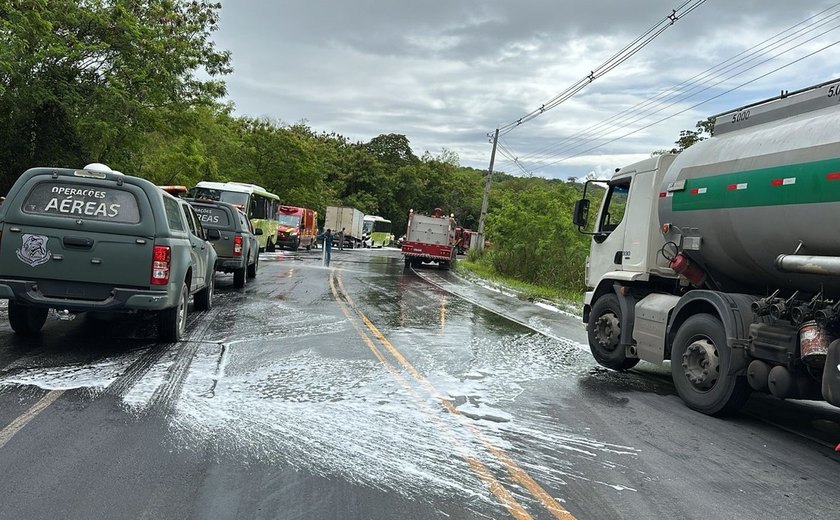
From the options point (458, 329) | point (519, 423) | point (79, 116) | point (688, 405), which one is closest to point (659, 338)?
point (688, 405)

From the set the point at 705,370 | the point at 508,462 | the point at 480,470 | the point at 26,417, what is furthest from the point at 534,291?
the point at 26,417

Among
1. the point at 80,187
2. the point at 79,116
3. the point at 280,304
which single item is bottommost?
the point at 280,304

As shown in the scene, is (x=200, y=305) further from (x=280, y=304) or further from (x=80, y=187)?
(x=80, y=187)

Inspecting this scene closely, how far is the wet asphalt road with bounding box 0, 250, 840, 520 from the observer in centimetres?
→ 418

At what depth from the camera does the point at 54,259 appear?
7.56 metres

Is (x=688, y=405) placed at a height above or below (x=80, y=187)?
below

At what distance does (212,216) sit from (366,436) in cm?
1260

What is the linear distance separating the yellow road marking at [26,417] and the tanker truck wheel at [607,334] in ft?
21.5

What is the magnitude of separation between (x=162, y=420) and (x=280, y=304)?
8502 mm

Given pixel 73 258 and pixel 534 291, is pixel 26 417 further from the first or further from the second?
pixel 534 291

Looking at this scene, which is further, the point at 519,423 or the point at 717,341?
the point at 717,341

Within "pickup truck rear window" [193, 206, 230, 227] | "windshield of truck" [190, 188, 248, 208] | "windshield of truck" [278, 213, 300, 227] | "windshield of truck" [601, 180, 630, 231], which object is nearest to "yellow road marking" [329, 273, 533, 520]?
"windshield of truck" [601, 180, 630, 231]

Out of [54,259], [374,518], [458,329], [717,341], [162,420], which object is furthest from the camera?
[458,329]

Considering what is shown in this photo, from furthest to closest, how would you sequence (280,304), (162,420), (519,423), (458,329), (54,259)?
(280,304) < (458,329) < (54,259) < (519,423) < (162,420)
